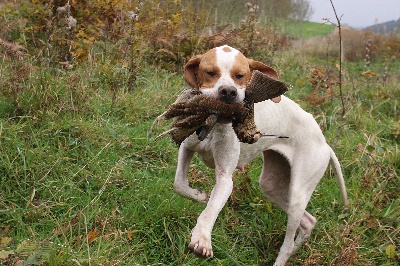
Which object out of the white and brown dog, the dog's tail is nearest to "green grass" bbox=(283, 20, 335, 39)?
the dog's tail

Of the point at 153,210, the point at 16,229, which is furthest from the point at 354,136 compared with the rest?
the point at 16,229

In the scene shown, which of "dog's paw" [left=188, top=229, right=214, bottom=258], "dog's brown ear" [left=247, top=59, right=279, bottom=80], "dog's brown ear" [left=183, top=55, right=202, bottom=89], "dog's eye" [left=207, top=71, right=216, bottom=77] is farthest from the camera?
"dog's brown ear" [left=247, top=59, right=279, bottom=80]

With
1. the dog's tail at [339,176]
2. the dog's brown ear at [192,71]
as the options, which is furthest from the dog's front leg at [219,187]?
the dog's tail at [339,176]

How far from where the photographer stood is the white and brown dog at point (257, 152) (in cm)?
287

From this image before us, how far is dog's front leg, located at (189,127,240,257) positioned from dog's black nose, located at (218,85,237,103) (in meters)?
0.35

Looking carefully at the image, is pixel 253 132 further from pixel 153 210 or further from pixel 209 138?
pixel 153 210

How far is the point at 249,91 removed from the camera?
2.89m

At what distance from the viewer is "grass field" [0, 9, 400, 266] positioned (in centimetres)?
341

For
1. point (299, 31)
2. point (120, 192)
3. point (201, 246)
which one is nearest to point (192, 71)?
point (201, 246)

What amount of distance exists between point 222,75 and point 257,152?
90cm

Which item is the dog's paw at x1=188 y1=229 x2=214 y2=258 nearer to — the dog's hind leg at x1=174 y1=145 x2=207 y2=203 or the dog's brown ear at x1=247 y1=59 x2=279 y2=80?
the dog's hind leg at x1=174 y1=145 x2=207 y2=203

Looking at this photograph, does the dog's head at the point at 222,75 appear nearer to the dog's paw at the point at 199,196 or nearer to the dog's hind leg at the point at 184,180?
the dog's hind leg at the point at 184,180

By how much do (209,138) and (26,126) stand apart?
6.48 feet

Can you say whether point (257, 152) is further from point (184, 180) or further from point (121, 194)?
point (121, 194)
